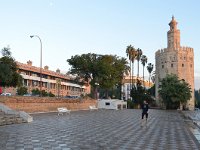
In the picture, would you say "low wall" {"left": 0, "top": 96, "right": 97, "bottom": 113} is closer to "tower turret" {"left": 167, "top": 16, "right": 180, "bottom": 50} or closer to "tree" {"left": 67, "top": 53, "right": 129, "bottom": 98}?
"tree" {"left": 67, "top": 53, "right": 129, "bottom": 98}

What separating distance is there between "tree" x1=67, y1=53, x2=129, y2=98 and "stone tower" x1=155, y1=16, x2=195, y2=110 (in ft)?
88.4

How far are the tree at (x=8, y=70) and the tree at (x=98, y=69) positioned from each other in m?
17.7

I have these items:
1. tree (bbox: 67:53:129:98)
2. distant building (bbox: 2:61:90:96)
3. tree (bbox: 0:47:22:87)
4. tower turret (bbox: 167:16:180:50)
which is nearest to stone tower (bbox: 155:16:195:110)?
tower turret (bbox: 167:16:180:50)

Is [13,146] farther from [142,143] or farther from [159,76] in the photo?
[159,76]

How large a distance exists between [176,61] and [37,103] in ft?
194

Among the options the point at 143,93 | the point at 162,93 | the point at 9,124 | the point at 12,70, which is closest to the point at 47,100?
the point at 12,70

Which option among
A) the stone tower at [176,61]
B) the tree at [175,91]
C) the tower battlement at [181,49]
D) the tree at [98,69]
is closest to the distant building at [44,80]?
the tree at [98,69]

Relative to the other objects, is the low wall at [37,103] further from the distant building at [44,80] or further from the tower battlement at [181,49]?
the tower battlement at [181,49]

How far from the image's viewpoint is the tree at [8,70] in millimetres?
43781

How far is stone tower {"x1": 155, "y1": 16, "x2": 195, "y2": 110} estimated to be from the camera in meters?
89.9

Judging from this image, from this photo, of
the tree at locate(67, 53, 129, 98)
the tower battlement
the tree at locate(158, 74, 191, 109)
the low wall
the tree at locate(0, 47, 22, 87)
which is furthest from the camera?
the tower battlement

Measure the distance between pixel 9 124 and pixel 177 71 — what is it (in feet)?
238

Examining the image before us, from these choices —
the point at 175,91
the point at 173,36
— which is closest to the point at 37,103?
the point at 175,91

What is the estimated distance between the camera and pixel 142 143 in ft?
47.4
